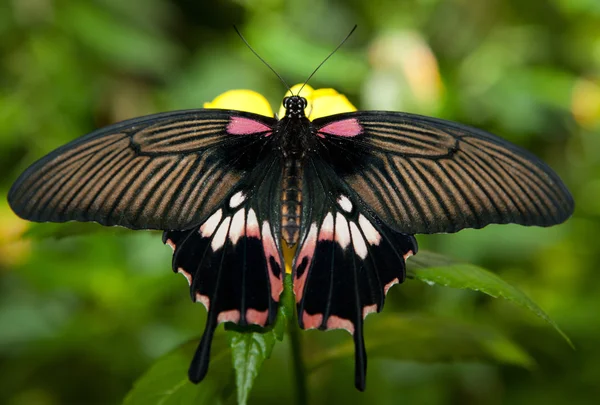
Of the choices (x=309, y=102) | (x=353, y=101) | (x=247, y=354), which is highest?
(x=353, y=101)

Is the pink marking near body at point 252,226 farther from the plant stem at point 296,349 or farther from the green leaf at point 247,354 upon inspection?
the green leaf at point 247,354

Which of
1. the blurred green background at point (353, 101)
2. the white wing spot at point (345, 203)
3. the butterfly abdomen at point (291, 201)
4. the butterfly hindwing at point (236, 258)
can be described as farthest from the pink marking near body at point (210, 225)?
the blurred green background at point (353, 101)

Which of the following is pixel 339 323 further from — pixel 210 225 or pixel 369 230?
pixel 210 225

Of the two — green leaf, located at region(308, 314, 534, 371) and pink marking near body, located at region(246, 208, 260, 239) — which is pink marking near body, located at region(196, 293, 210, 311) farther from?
green leaf, located at region(308, 314, 534, 371)

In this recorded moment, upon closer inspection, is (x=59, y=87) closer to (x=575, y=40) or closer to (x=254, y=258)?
(x=254, y=258)

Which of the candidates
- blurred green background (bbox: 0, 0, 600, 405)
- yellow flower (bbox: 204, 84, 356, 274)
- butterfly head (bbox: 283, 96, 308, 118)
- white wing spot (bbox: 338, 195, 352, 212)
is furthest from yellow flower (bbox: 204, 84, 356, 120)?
blurred green background (bbox: 0, 0, 600, 405)

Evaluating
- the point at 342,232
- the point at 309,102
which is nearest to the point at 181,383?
the point at 342,232

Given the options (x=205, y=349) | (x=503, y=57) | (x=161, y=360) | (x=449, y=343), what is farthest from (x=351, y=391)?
(x=503, y=57)
